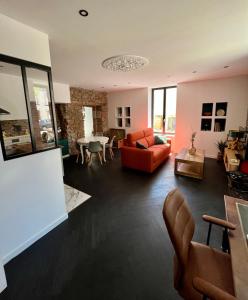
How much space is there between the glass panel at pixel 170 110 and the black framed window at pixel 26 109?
4.97 meters

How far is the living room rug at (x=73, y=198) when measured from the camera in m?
2.79

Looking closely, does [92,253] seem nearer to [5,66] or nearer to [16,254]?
[16,254]

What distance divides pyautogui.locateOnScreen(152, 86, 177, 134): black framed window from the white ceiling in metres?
2.96

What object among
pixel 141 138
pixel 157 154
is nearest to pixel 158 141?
pixel 141 138

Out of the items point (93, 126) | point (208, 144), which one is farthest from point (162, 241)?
point (93, 126)

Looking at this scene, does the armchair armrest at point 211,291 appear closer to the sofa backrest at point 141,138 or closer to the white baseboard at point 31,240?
the white baseboard at point 31,240

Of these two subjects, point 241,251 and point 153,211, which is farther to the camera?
point 153,211

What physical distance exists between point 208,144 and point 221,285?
495 centimetres

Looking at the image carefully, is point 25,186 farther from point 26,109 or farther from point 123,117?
point 123,117

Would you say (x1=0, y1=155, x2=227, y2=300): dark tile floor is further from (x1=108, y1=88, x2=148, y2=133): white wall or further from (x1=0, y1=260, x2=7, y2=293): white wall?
(x1=108, y1=88, x2=148, y2=133): white wall

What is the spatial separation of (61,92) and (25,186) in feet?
13.5

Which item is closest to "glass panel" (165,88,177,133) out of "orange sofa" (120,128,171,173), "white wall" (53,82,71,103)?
"orange sofa" (120,128,171,173)

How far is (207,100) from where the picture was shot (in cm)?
501

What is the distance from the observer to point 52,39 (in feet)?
6.94
